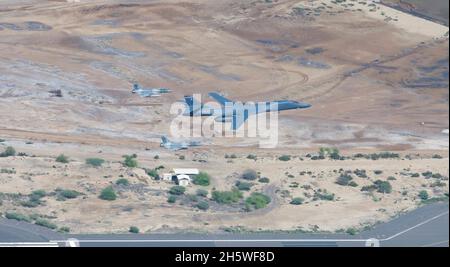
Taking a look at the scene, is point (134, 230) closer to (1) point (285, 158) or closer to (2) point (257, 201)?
(2) point (257, 201)

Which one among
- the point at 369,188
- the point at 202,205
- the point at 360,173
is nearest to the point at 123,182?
the point at 202,205

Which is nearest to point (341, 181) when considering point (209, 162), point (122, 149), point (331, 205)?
point (331, 205)

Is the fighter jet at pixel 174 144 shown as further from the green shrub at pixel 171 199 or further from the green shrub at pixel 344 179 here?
the green shrub at pixel 171 199

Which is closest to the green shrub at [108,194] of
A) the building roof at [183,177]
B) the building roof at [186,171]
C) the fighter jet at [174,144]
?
the building roof at [183,177]

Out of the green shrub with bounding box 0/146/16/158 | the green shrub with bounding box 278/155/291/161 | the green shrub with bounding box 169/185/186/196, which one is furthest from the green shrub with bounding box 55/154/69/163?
the green shrub with bounding box 278/155/291/161

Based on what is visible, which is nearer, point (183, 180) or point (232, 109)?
point (183, 180)

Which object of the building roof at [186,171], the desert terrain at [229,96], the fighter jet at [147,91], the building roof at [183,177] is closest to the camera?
the desert terrain at [229,96]

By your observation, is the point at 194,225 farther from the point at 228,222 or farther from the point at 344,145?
the point at 344,145
